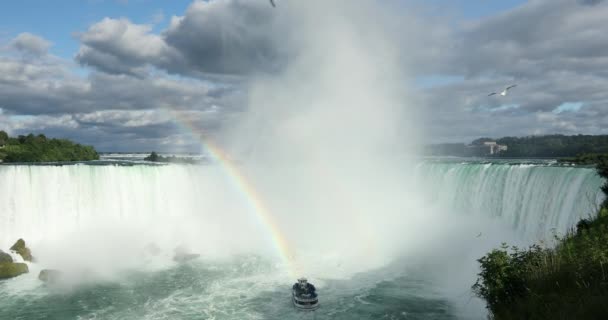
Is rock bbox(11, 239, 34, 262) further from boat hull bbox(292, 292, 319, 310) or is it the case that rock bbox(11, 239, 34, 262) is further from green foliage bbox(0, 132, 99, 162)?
green foliage bbox(0, 132, 99, 162)

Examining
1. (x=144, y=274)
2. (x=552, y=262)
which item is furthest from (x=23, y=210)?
(x=552, y=262)

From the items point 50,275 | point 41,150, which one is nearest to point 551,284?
point 50,275

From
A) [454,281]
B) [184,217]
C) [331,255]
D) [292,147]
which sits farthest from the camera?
[292,147]

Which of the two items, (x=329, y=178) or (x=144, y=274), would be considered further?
(x=329, y=178)

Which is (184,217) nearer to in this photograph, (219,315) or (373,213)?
(373,213)

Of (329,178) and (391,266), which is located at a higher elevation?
(329,178)

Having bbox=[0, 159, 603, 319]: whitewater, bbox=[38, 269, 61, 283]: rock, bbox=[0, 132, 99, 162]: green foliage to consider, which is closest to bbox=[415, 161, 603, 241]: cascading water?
bbox=[0, 159, 603, 319]: whitewater

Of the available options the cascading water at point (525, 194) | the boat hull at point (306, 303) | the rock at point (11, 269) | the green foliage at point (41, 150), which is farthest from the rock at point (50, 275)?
the green foliage at point (41, 150)
